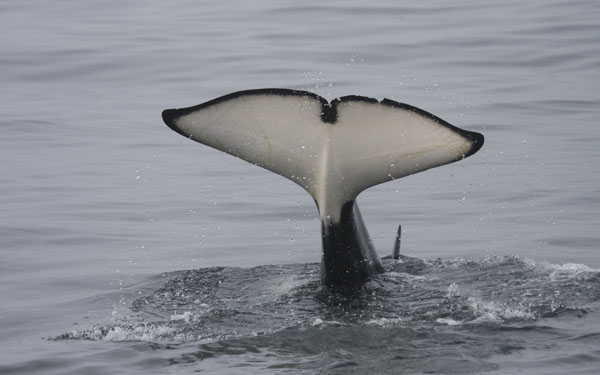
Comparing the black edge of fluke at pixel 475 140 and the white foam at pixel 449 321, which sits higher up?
the black edge of fluke at pixel 475 140

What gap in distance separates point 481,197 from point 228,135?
5.69 metres

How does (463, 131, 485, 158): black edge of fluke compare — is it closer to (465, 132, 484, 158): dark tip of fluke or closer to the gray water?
(465, 132, 484, 158): dark tip of fluke

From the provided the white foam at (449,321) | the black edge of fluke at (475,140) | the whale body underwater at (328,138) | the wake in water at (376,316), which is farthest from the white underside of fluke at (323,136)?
the white foam at (449,321)

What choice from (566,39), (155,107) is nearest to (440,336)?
(155,107)

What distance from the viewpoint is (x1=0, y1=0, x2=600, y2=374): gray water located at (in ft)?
24.9

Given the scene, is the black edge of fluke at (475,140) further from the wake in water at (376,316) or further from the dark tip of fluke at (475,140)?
the wake in water at (376,316)

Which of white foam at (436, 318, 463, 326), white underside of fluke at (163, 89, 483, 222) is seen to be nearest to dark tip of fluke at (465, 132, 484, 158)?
white underside of fluke at (163, 89, 483, 222)

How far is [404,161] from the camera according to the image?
7.79 metres

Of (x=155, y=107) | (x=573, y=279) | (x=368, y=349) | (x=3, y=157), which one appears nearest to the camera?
(x=368, y=349)

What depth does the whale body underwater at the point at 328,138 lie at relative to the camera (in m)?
7.66

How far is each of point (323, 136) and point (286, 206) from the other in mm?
5275

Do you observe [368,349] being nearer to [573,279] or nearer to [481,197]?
[573,279]

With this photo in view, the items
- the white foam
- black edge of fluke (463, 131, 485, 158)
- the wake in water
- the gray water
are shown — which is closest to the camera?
the wake in water

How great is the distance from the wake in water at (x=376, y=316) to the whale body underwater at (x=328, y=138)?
612 mm
